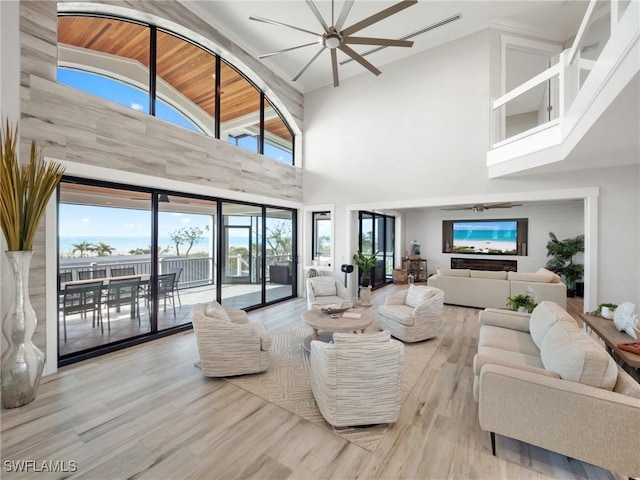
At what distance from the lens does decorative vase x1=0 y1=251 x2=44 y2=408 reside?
262 cm

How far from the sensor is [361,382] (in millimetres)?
2311

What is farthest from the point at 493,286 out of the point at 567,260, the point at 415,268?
the point at 415,268

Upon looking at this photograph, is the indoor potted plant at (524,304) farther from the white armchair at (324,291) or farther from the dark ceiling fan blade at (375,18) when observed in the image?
the dark ceiling fan blade at (375,18)

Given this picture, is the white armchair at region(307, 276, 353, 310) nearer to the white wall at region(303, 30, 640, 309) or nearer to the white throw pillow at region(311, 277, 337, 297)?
the white throw pillow at region(311, 277, 337, 297)

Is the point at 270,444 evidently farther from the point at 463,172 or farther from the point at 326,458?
the point at 463,172

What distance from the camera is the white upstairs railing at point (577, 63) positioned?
7.07ft

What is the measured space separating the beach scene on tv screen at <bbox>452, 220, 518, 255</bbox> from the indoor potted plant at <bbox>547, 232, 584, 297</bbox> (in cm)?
115

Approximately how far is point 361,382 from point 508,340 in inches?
78.4

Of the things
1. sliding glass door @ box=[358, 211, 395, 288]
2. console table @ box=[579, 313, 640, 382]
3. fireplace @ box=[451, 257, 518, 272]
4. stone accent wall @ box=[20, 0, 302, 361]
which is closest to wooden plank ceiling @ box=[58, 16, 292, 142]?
stone accent wall @ box=[20, 0, 302, 361]

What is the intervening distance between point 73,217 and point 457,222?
34.2 feet

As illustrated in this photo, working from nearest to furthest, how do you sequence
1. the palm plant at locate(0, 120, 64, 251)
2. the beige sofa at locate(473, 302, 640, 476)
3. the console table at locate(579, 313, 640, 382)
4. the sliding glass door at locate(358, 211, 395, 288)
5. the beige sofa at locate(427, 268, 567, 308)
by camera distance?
1. the beige sofa at locate(473, 302, 640, 476)
2. the console table at locate(579, 313, 640, 382)
3. the palm plant at locate(0, 120, 64, 251)
4. the beige sofa at locate(427, 268, 567, 308)
5. the sliding glass door at locate(358, 211, 395, 288)

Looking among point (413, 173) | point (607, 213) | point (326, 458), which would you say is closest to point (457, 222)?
point (413, 173)

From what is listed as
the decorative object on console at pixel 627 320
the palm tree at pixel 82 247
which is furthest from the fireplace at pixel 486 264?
the palm tree at pixel 82 247

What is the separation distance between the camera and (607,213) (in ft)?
14.5
